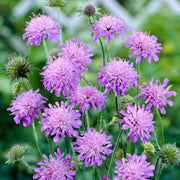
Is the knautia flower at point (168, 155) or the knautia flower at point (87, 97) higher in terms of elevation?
the knautia flower at point (87, 97)

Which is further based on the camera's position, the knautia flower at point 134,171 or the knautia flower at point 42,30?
the knautia flower at point 42,30

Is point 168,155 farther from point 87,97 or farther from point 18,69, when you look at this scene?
point 18,69

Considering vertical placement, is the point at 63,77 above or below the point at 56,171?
above

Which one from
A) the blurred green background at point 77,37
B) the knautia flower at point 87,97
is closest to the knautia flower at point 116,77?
the knautia flower at point 87,97

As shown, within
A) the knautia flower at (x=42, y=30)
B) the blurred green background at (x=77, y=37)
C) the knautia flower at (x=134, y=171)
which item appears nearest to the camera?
the knautia flower at (x=134, y=171)

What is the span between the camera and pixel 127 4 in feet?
9.15

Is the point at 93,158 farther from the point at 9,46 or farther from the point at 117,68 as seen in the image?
the point at 9,46

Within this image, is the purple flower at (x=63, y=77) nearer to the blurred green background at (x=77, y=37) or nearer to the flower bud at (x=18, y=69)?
the flower bud at (x=18, y=69)

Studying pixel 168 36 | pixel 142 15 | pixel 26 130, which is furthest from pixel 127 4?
pixel 26 130

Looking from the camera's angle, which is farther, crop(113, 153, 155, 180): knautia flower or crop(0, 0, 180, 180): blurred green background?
crop(0, 0, 180, 180): blurred green background

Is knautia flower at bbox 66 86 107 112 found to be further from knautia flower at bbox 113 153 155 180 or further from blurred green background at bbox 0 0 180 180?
blurred green background at bbox 0 0 180 180

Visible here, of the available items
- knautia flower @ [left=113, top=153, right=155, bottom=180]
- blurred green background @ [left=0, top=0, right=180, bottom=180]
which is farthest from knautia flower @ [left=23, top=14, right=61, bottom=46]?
blurred green background @ [left=0, top=0, right=180, bottom=180]

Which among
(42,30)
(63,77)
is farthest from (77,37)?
(63,77)

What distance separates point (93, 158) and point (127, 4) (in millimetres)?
2480
